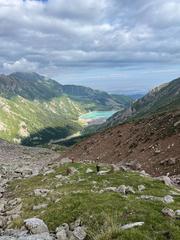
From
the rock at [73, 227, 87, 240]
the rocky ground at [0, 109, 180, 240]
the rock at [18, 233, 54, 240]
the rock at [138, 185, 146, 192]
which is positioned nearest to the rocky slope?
the rocky ground at [0, 109, 180, 240]

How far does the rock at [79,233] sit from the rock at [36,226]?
182 centimetres

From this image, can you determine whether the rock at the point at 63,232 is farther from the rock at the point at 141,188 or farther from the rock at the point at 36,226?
the rock at the point at 141,188

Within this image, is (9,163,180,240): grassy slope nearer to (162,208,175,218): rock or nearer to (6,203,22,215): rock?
(162,208,175,218): rock

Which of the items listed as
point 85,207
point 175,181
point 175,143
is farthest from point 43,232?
point 175,143

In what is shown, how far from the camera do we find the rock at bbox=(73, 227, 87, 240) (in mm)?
17655

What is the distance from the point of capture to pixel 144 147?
191ft

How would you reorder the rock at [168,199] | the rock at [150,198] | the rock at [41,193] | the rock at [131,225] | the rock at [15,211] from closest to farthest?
the rock at [131,225], the rock at [168,199], the rock at [150,198], the rock at [15,211], the rock at [41,193]

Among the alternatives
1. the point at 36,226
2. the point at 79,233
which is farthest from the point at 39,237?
the point at 36,226

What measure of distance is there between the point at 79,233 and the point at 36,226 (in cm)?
275

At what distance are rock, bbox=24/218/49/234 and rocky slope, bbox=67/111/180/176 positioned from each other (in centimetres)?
2504

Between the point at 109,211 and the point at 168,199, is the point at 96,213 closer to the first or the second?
the point at 109,211

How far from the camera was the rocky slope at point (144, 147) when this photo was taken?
46737 mm

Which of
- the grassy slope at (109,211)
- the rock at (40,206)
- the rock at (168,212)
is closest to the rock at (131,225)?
the grassy slope at (109,211)

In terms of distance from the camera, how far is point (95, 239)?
1599 cm
